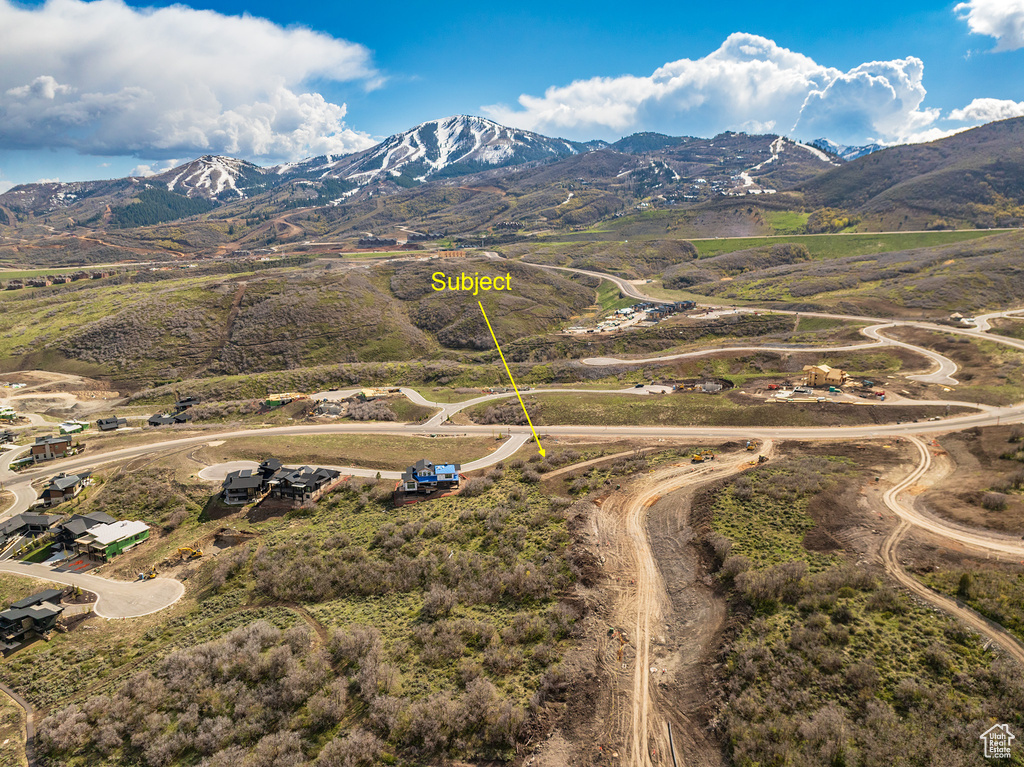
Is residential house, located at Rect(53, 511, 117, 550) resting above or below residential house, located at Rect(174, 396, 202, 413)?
below

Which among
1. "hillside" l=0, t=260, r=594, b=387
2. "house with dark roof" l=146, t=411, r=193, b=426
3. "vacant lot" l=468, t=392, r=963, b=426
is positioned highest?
"hillside" l=0, t=260, r=594, b=387

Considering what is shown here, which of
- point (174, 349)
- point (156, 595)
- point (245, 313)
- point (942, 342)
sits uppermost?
point (245, 313)

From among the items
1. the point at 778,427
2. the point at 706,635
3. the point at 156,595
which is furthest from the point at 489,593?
the point at 778,427

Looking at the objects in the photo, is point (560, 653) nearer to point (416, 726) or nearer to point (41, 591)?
point (416, 726)

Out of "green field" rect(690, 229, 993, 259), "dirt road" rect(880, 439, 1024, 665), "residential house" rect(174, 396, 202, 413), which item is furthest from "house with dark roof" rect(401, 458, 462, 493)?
"green field" rect(690, 229, 993, 259)

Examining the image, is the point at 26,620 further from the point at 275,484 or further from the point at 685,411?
the point at 685,411

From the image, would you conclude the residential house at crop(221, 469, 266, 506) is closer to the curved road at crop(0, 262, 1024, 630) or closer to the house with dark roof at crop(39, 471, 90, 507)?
the curved road at crop(0, 262, 1024, 630)
